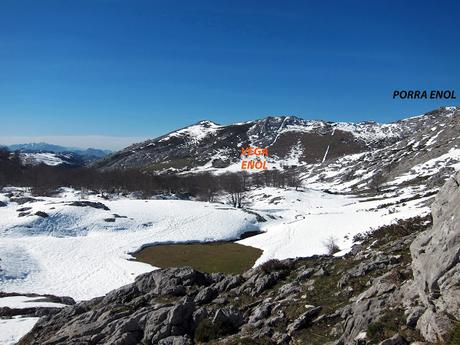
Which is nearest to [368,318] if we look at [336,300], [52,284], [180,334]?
[336,300]

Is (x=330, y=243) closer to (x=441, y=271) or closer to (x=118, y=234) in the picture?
(x=441, y=271)

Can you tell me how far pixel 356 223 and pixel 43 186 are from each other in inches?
5693

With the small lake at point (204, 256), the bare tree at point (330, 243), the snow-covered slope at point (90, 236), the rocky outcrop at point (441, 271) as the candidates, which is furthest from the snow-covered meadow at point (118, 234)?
the rocky outcrop at point (441, 271)

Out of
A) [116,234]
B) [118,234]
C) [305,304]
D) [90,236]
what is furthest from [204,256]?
[305,304]

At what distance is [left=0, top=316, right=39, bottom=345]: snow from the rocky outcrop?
81.5ft

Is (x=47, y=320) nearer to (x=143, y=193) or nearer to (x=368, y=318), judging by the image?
(x=368, y=318)

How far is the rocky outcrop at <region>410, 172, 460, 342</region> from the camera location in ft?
32.8

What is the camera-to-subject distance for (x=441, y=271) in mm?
10555

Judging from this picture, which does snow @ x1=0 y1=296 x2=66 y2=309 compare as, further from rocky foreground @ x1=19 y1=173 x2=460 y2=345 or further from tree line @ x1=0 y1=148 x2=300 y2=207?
tree line @ x1=0 y1=148 x2=300 y2=207

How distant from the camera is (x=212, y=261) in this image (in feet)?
196

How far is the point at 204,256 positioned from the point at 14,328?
3738 centimetres

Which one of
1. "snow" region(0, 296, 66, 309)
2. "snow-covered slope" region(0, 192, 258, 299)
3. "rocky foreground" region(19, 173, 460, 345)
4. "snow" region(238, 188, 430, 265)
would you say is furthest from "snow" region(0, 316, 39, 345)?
"snow" region(238, 188, 430, 265)

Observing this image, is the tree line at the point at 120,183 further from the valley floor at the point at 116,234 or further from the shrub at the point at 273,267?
the shrub at the point at 273,267

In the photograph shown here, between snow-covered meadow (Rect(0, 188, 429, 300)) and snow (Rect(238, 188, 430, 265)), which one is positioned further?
snow-covered meadow (Rect(0, 188, 429, 300))
